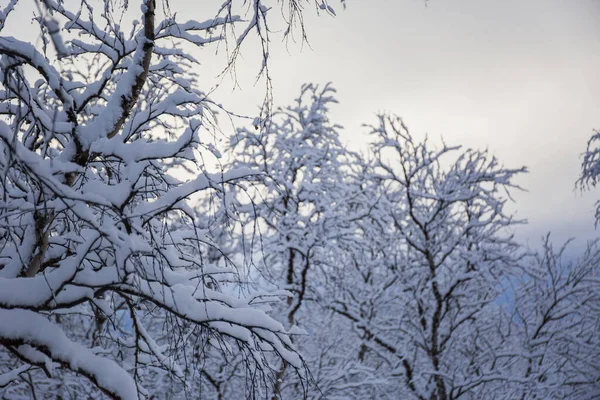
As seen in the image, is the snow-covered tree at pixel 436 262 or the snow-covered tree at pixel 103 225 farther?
the snow-covered tree at pixel 436 262

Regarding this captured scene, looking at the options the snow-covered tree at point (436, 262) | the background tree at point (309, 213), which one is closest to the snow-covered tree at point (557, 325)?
the snow-covered tree at point (436, 262)

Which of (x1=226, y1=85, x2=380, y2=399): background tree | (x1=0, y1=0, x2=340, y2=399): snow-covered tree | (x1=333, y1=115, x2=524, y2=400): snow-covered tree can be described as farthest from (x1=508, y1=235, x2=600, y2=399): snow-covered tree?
(x1=0, y1=0, x2=340, y2=399): snow-covered tree

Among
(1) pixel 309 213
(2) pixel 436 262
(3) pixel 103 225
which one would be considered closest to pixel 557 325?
(2) pixel 436 262

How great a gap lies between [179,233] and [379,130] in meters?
6.19

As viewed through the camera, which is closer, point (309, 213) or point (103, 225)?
point (103, 225)

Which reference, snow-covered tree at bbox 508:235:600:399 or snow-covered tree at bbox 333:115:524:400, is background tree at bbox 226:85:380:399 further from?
snow-covered tree at bbox 508:235:600:399

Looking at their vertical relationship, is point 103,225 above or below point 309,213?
below

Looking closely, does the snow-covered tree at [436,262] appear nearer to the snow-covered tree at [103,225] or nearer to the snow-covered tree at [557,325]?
the snow-covered tree at [557,325]

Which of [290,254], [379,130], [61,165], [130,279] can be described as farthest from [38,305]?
[379,130]

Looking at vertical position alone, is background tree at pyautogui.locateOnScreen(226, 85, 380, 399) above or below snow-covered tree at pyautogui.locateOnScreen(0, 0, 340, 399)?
above

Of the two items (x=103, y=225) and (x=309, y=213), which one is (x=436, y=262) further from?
(x=103, y=225)

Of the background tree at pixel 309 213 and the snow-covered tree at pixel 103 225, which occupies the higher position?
the background tree at pixel 309 213

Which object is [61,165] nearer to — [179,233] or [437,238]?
[179,233]

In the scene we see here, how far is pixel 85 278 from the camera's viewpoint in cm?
181
